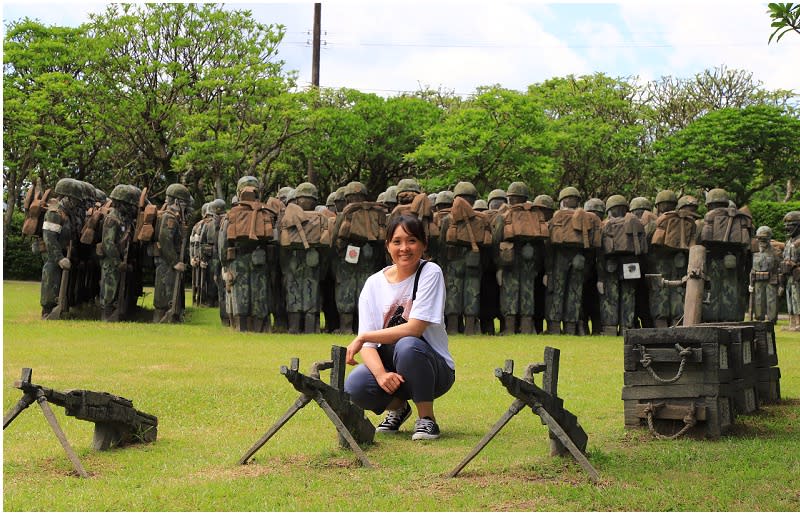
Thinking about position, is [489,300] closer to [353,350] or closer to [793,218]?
[793,218]

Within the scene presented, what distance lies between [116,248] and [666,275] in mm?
10399

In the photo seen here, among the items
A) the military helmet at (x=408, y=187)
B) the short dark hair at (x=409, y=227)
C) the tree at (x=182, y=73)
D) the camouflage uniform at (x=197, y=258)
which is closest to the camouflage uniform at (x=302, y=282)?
the military helmet at (x=408, y=187)

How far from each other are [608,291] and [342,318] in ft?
16.7

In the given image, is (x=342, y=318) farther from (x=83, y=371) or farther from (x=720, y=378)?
(x=720, y=378)

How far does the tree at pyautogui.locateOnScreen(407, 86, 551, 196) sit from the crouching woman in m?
32.4

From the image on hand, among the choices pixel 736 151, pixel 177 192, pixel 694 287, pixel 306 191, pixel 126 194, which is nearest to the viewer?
pixel 694 287

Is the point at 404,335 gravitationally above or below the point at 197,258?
below

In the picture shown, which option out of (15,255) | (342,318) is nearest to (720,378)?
(342,318)

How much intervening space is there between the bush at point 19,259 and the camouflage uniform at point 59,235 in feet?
68.3

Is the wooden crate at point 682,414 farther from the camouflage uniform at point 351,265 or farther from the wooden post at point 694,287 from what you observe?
the camouflage uniform at point 351,265

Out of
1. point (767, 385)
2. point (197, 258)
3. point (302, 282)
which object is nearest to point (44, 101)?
point (197, 258)

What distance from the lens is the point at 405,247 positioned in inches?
294

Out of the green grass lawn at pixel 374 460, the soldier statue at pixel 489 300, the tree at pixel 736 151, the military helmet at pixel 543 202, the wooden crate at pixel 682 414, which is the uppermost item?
the tree at pixel 736 151

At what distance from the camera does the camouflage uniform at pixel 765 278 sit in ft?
77.5
